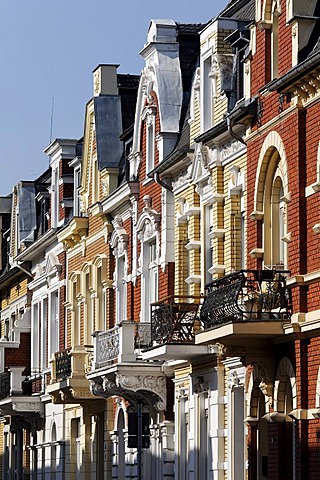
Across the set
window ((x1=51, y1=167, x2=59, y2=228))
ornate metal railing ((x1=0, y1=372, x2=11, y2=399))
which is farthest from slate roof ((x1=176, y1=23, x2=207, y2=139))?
ornate metal railing ((x1=0, y1=372, x2=11, y2=399))

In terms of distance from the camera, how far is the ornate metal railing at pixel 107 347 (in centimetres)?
3506

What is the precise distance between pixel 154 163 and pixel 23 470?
20.1 metres

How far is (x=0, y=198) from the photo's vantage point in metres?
61.7

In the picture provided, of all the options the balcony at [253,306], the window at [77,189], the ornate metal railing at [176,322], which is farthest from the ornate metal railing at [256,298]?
the window at [77,189]

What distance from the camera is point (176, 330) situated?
30.0m

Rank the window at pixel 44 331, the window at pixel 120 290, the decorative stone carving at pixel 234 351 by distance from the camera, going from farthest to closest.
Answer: the window at pixel 44 331, the window at pixel 120 290, the decorative stone carving at pixel 234 351

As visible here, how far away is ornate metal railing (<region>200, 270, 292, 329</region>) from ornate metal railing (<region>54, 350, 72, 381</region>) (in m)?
15.6

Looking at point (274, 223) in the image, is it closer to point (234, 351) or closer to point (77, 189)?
point (234, 351)

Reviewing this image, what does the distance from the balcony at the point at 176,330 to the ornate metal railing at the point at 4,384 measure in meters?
22.1

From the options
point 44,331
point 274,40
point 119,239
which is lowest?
point 44,331

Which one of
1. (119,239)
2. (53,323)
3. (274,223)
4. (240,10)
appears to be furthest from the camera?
(53,323)

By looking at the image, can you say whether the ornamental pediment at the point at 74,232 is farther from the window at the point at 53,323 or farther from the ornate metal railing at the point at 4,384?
the ornate metal railing at the point at 4,384

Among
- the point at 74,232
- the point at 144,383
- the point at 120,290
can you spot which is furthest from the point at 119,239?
the point at 144,383

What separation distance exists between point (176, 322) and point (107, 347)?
245 inches
